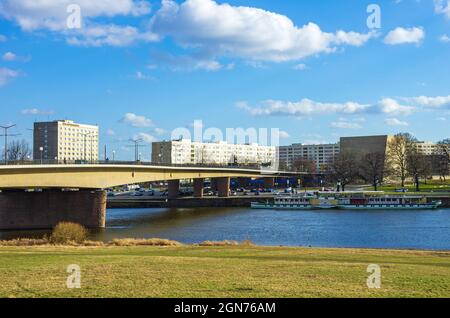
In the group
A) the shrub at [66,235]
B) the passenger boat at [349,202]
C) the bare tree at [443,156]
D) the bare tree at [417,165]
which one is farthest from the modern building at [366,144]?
the shrub at [66,235]

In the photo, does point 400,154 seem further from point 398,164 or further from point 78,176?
point 78,176

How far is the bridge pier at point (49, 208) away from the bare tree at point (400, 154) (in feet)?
294

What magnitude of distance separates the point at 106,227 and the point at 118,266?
48343mm

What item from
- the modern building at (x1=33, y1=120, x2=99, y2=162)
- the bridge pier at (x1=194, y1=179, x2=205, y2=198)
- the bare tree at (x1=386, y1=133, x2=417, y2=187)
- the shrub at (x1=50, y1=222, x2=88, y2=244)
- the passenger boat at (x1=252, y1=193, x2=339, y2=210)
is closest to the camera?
the shrub at (x1=50, y1=222, x2=88, y2=244)

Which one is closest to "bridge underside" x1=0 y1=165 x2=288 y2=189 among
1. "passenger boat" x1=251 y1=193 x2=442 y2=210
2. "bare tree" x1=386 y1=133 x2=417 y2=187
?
"passenger boat" x1=251 y1=193 x2=442 y2=210

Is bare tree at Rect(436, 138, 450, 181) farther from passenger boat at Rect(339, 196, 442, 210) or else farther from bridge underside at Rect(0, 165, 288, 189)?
bridge underside at Rect(0, 165, 288, 189)

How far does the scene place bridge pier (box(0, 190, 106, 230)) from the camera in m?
65.2

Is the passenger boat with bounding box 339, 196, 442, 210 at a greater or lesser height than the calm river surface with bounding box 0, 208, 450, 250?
greater

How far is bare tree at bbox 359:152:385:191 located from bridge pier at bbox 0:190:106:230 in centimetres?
7661

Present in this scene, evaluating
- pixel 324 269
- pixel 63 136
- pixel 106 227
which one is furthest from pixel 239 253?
pixel 63 136

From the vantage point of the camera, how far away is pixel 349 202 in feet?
313

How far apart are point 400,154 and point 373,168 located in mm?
12875
